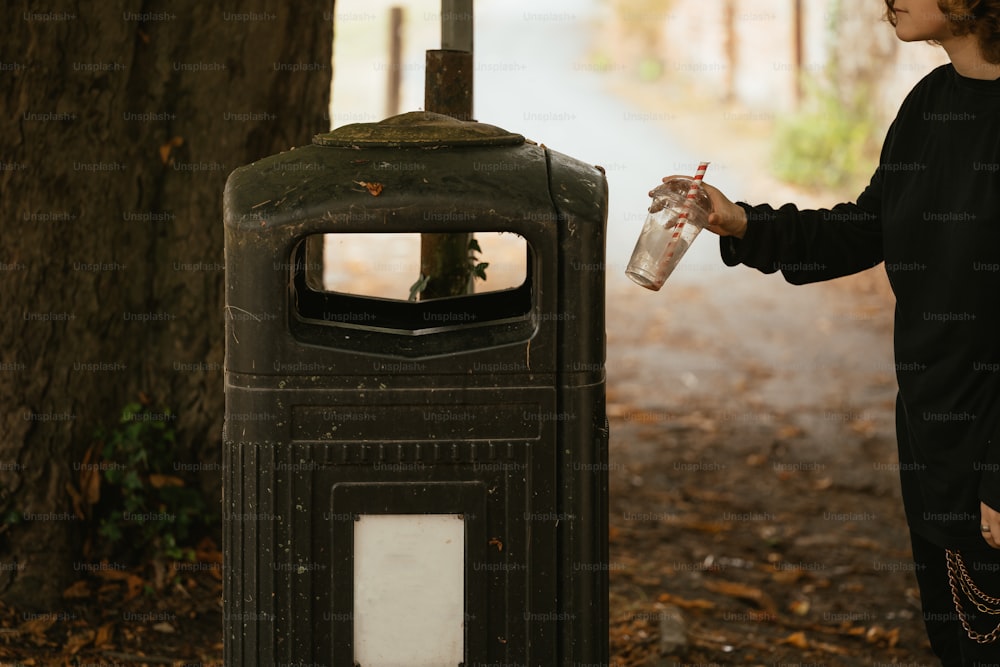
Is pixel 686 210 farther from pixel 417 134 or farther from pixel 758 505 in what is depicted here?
pixel 758 505

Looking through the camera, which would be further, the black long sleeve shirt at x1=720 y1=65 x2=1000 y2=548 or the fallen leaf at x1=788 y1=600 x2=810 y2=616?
the fallen leaf at x1=788 y1=600 x2=810 y2=616

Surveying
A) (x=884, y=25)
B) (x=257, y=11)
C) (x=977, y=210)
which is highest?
(x=884, y=25)

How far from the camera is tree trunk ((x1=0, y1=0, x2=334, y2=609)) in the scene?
3.78m

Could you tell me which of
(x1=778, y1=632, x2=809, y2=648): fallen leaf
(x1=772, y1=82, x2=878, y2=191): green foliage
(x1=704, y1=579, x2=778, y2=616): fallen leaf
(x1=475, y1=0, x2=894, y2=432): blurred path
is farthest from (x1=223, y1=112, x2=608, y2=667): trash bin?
(x1=772, y1=82, x2=878, y2=191): green foliage

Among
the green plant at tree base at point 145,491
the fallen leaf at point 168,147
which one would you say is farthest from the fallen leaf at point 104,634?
the fallen leaf at point 168,147

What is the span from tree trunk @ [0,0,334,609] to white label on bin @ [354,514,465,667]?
68.2 inches

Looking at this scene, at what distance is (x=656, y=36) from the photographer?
64.8 ft

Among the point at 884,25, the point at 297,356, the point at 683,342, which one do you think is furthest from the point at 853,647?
the point at 884,25

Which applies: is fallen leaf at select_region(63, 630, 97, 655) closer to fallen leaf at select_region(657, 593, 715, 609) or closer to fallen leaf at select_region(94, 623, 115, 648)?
fallen leaf at select_region(94, 623, 115, 648)

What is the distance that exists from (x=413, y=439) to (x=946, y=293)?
3.34 feet

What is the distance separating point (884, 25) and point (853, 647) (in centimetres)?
818

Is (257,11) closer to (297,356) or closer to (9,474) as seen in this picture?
(9,474)

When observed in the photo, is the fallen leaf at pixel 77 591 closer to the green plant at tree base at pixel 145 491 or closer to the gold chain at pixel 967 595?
the green plant at tree base at pixel 145 491

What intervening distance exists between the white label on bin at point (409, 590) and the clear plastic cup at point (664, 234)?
0.61 metres
